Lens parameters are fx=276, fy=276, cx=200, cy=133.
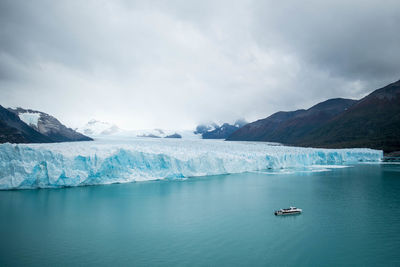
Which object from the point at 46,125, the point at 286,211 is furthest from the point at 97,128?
the point at 286,211

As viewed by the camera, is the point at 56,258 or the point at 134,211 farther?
the point at 134,211

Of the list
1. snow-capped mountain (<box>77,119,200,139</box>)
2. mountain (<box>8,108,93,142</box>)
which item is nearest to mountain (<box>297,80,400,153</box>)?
snow-capped mountain (<box>77,119,200,139</box>)

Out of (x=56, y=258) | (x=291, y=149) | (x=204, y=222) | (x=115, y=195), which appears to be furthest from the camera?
(x=291, y=149)

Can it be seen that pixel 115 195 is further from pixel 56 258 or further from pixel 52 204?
pixel 56 258

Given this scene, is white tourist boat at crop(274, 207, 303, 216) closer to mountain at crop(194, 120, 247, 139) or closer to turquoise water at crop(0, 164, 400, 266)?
turquoise water at crop(0, 164, 400, 266)

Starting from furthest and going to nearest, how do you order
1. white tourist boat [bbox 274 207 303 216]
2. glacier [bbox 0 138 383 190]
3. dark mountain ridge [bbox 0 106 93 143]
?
dark mountain ridge [bbox 0 106 93 143] < glacier [bbox 0 138 383 190] < white tourist boat [bbox 274 207 303 216]

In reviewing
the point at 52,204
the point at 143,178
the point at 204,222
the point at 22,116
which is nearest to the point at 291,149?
the point at 143,178

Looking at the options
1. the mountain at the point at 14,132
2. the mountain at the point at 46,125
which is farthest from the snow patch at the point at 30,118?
the mountain at the point at 14,132
